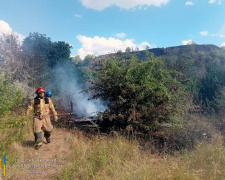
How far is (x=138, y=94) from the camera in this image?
22.0 feet

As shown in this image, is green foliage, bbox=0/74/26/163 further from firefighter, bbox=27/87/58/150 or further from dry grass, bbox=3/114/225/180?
firefighter, bbox=27/87/58/150

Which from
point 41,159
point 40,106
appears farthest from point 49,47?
point 41,159

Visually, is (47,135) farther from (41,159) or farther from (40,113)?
(41,159)

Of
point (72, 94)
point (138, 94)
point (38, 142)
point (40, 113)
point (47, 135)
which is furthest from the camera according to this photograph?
point (72, 94)

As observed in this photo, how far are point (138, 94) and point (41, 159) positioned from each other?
3588 mm

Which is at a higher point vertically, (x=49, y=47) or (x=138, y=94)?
(x=49, y=47)

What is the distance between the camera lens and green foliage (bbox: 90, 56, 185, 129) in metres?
6.59

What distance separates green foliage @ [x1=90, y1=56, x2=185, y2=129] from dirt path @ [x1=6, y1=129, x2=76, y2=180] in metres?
1.89

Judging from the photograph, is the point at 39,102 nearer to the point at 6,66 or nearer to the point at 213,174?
the point at 213,174

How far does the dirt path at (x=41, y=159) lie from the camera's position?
414 centimetres

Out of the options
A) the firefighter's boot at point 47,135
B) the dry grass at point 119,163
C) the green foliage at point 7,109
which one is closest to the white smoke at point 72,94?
the firefighter's boot at point 47,135

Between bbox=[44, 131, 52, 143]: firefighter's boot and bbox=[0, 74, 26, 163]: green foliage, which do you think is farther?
bbox=[44, 131, 52, 143]: firefighter's boot

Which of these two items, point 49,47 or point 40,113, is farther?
point 49,47

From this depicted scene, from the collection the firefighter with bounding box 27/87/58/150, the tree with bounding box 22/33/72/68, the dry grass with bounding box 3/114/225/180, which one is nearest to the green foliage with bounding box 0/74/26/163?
the dry grass with bounding box 3/114/225/180
